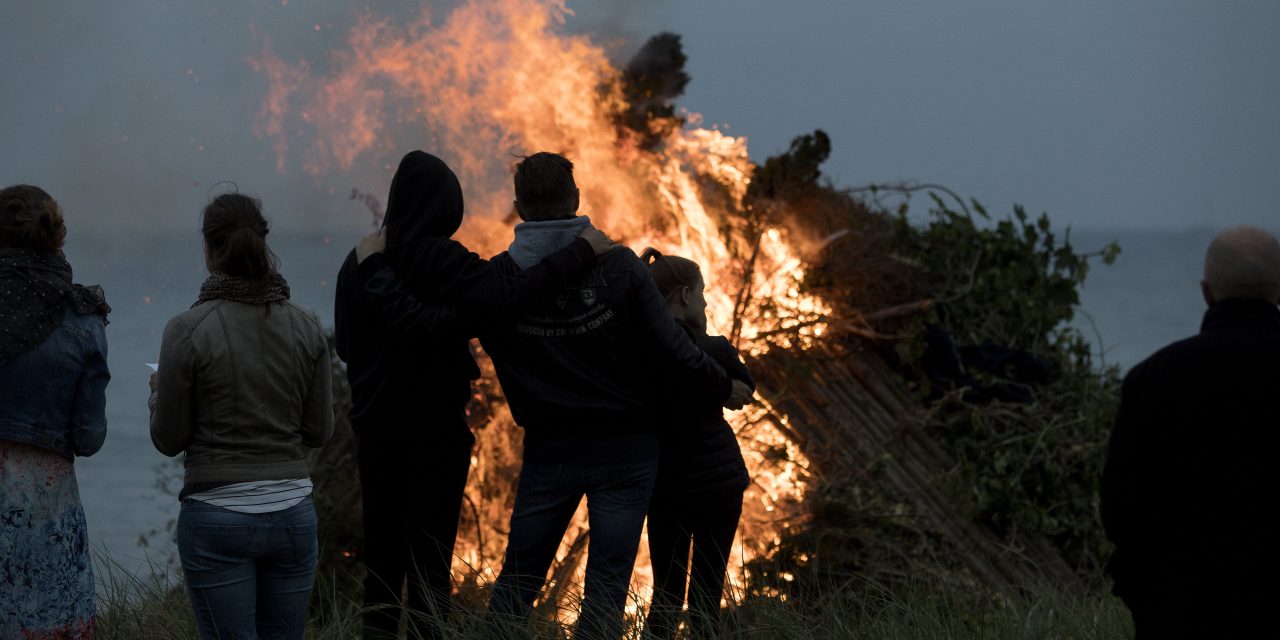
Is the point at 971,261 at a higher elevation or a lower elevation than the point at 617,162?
lower

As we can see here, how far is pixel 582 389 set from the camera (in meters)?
3.98

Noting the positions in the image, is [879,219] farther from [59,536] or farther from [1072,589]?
[59,536]

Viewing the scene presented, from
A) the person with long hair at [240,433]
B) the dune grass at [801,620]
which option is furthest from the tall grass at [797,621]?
the person with long hair at [240,433]

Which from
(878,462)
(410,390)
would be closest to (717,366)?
(410,390)

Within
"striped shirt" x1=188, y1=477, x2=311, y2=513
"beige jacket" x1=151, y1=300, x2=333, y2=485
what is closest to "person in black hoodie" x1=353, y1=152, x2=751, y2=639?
"beige jacket" x1=151, y1=300, x2=333, y2=485

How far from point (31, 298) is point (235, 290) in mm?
714

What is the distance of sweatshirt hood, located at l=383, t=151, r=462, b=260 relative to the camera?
4.00 metres

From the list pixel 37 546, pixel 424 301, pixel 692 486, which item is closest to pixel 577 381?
pixel 424 301

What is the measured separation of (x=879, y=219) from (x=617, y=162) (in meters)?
2.36

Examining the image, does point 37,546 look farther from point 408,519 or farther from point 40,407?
point 408,519

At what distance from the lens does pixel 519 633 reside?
4.08m

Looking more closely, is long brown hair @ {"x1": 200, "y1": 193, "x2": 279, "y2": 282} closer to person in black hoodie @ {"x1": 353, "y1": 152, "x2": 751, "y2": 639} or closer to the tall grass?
person in black hoodie @ {"x1": 353, "y1": 152, "x2": 751, "y2": 639}

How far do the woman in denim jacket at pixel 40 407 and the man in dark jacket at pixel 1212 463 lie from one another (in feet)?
9.76

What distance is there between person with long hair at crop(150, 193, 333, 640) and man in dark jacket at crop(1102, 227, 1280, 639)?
86.4 inches
